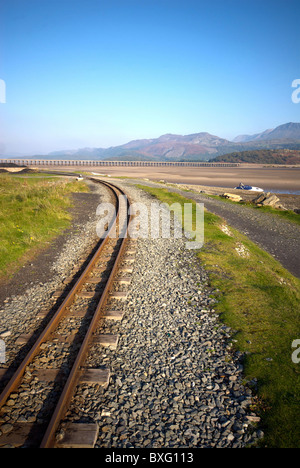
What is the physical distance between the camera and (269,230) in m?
17.8

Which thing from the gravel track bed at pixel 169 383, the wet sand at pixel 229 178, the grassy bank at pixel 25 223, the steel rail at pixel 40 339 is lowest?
the gravel track bed at pixel 169 383

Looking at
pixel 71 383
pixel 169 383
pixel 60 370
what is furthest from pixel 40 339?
pixel 169 383

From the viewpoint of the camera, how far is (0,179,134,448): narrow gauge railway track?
142 inches

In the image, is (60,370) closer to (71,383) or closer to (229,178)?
(71,383)

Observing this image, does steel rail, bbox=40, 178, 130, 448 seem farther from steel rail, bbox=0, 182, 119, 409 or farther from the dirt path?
the dirt path

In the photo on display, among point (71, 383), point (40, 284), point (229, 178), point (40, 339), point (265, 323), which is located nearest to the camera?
point (71, 383)

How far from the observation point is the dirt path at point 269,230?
13680mm

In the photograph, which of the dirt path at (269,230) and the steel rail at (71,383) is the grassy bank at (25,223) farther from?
the dirt path at (269,230)

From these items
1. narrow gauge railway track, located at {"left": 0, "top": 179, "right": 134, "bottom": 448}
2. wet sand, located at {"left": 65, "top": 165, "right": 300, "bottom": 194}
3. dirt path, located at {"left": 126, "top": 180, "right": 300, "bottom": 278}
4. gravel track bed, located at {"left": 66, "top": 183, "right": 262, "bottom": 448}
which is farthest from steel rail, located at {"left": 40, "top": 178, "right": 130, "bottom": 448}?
wet sand, located at {"left": 65, "top": 165, "right": 300, "bottom": 194}

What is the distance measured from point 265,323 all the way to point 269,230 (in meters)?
12.9

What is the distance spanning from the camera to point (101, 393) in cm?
425

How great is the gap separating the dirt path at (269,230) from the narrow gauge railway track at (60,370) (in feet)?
30.2

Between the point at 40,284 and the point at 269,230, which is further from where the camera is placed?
the point at 269,230

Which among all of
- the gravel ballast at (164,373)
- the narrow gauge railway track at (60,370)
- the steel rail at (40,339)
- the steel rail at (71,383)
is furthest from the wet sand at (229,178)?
the steel rail at (71,383)
